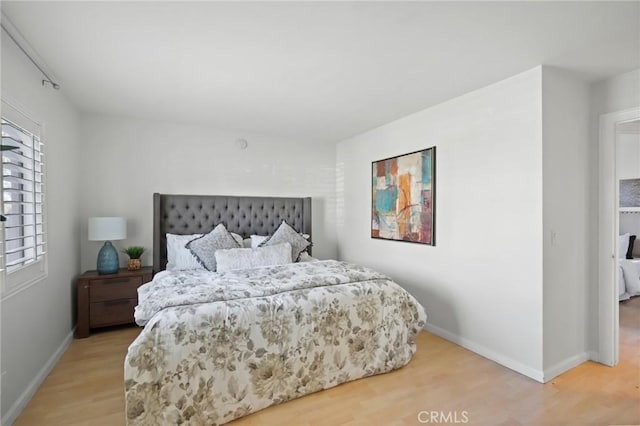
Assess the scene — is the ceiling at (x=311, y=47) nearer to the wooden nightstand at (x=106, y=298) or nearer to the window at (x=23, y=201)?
the window at (x=23, y=201)

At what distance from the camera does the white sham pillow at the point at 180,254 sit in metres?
3.64

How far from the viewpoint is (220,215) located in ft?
14.0

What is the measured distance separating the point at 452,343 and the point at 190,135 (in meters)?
Answer: 4.06

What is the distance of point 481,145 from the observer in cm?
296

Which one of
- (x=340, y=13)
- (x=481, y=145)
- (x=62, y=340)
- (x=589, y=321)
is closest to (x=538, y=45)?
(x=481, y=145)

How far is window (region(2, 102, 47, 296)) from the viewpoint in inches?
80.5

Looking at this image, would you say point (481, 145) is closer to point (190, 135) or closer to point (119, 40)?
point (119, 40)

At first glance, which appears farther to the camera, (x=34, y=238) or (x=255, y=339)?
(x=34, y=238)

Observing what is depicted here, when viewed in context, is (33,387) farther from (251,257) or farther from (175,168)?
(175,168)

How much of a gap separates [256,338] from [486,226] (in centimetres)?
226

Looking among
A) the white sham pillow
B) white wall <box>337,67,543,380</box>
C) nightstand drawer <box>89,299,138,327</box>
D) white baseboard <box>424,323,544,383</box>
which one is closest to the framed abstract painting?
white wall <box>337,67,543,380</box>

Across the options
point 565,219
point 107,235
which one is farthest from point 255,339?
point 565,219

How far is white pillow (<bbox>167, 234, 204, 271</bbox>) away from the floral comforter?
2.30ft
